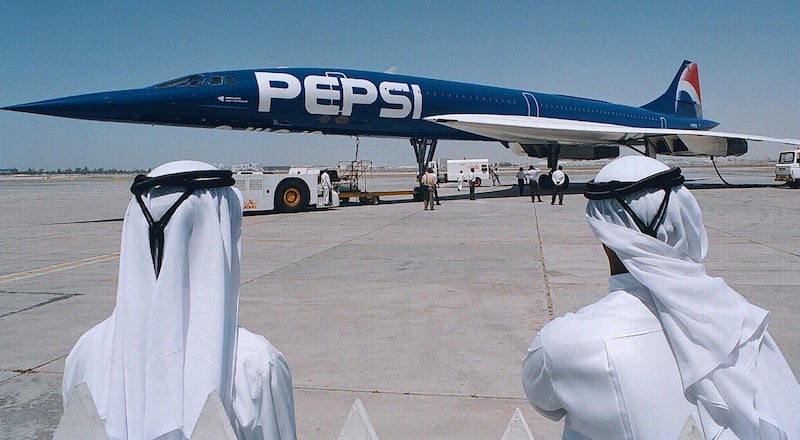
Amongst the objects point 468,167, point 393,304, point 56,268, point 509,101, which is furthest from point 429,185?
point 468,167

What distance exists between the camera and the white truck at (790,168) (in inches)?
1167

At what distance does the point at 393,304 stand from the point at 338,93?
45.1ft

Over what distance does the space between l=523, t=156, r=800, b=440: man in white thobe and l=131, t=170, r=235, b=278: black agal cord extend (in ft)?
3.78

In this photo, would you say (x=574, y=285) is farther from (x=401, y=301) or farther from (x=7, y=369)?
(x=7, y=369)

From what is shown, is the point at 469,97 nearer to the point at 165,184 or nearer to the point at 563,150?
the point at 563,150

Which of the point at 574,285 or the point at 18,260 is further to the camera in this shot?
the point at 18,260

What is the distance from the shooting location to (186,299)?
1.85m

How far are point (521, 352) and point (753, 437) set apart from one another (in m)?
3.53

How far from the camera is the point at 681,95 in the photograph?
3712cm

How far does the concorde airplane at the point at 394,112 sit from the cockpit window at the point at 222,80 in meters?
0.03

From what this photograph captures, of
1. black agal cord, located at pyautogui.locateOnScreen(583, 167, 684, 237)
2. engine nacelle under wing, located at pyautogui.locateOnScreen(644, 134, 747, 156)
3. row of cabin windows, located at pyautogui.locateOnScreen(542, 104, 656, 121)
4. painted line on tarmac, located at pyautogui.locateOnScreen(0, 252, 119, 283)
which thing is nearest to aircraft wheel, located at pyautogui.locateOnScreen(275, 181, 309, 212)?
painted line on tarmac, located at pyautogui.locateOnScreen(0, 252, 119, 283)

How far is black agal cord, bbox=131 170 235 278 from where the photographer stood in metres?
1.87

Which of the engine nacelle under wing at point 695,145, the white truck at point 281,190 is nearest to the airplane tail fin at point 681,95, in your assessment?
the engine nacelle under wing at point 695,145

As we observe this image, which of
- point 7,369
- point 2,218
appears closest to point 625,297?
point 7,369
